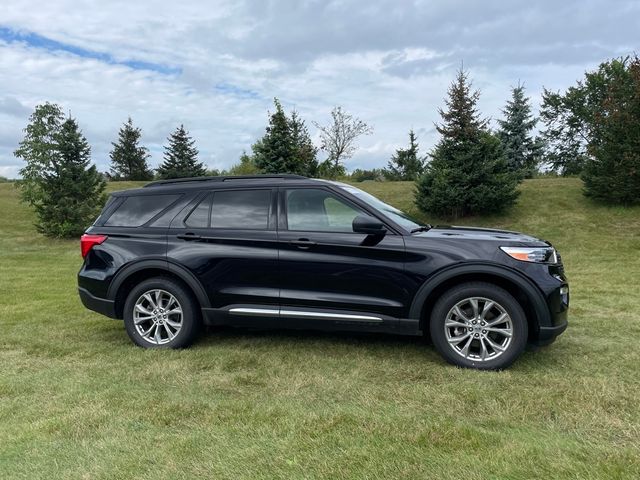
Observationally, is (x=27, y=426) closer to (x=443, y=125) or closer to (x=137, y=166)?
(x=443, y=125)

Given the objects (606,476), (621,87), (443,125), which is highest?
(621,87)

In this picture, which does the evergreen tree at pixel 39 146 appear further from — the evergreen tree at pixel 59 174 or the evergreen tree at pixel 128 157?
the evergreen tree at pixel 128 157

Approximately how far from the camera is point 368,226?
4488mm

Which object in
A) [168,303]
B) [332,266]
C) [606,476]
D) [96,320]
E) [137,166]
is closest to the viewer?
[606,476]

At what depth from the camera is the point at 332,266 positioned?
4.61 meters

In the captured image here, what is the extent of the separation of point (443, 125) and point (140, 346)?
48.2ft

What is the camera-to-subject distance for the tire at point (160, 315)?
5008 millimetres

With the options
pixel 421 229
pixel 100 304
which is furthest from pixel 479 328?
pixel 100 304

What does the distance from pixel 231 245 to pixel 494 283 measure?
2.47 metres

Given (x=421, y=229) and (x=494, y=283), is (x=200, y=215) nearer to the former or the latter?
(x=421, y=229)

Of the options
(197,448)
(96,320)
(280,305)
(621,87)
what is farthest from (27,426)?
(621,87)

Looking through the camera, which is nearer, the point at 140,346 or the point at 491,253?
the point at 491,253

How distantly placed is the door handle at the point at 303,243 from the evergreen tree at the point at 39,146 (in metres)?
17.8

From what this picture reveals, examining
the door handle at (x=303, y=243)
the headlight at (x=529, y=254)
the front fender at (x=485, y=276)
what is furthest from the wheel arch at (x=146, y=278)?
the headlight at (x=529, y=254)
